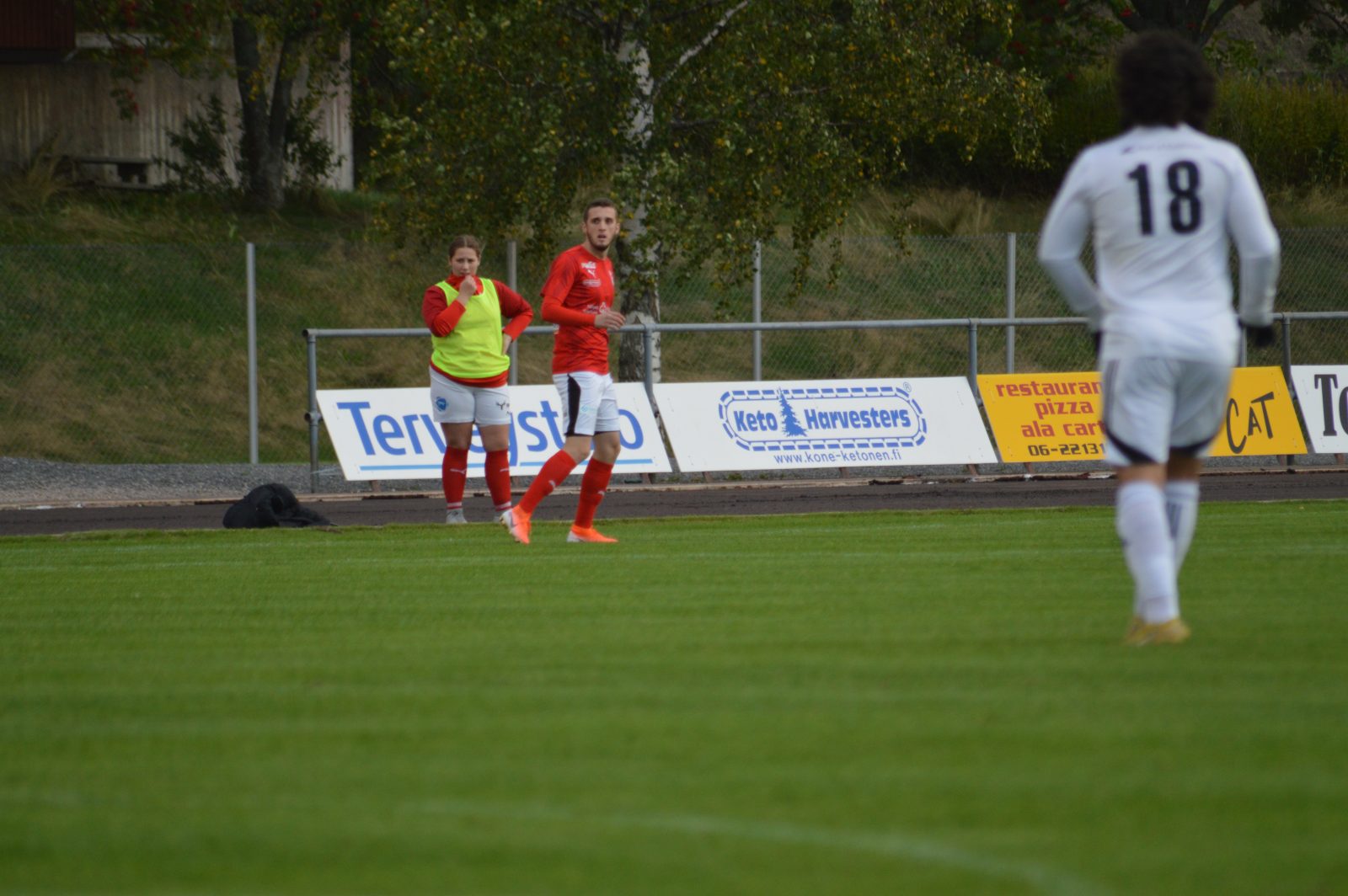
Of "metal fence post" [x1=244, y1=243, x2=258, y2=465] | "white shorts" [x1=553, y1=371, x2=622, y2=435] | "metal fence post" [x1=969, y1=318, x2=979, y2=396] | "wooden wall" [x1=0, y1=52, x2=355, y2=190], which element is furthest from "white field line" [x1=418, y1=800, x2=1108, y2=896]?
"wooden wall" [x1=0, y1=52, x2=355, y2=190]

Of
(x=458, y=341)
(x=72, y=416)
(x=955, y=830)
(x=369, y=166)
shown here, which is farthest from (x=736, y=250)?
(x=955, y=830)

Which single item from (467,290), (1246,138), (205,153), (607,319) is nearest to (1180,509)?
(607,319)

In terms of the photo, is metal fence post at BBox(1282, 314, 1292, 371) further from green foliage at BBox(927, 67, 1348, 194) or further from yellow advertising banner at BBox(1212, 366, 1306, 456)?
green foliage at BBox(927, 67, 1348, 194)

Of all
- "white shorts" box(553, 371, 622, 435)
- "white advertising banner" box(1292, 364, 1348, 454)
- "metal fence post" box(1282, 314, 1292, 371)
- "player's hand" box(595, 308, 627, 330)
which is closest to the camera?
"player's hand" box(595, 308, 627, 330)

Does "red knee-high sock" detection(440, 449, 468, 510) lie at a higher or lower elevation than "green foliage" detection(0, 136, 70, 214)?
lower

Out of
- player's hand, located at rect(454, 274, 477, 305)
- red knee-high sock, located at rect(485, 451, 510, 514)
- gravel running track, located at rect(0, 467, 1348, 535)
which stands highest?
player's hand, located at rect(454, 274, 477, 305)

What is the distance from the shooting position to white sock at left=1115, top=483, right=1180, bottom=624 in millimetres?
6117

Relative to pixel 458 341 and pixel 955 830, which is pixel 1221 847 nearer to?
pixel 955 830

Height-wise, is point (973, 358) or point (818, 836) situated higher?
point (973, 358)

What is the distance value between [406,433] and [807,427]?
4.03 meters

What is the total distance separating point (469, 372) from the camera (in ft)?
43.7

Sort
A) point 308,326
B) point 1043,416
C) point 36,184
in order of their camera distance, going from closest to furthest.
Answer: point 1043,416 < point 308,326 < point 36,184

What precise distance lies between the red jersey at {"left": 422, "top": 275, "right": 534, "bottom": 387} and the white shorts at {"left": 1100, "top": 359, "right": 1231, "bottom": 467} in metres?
7.36

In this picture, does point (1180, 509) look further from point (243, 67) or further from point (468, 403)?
point (243, 67)
